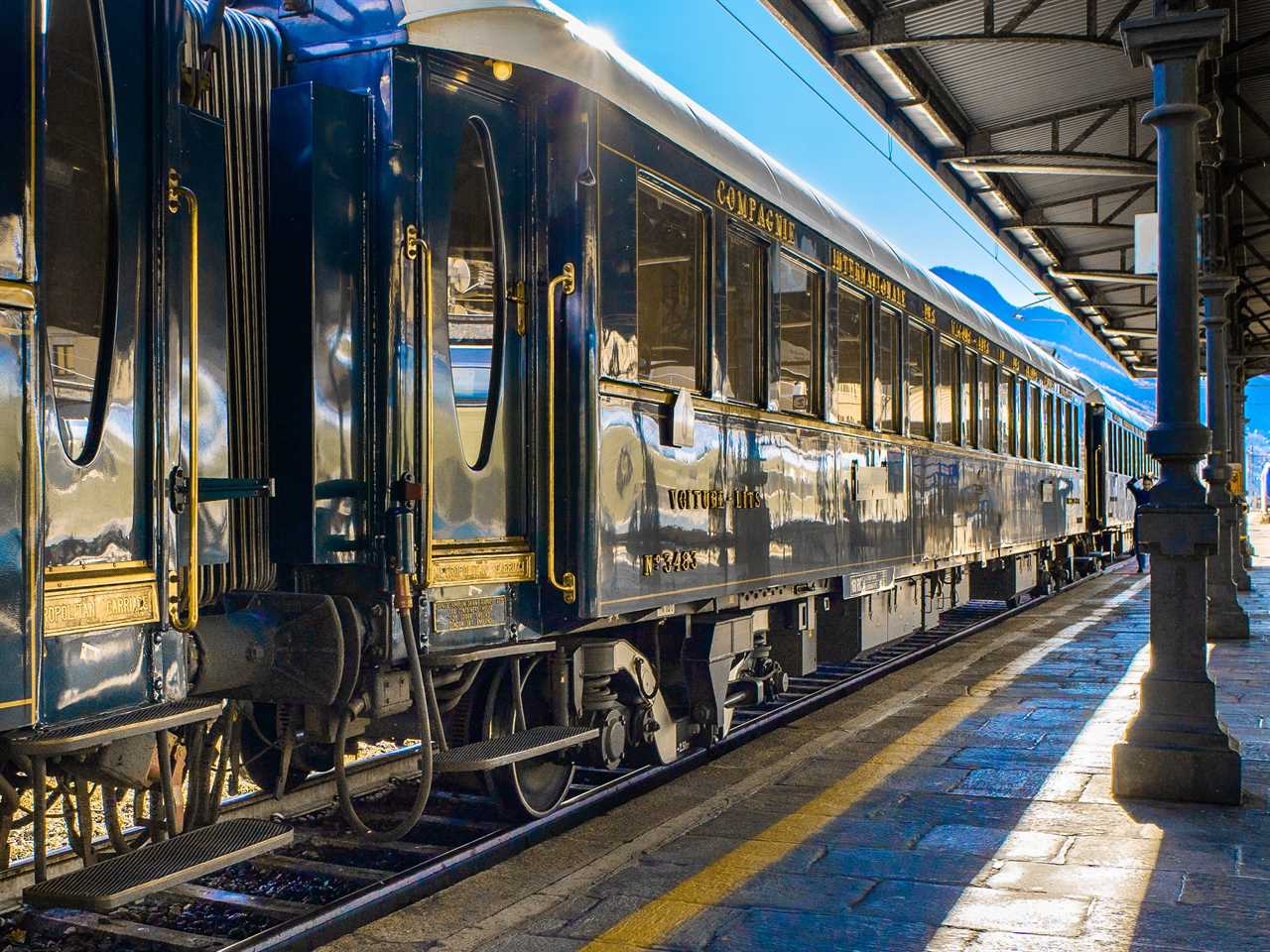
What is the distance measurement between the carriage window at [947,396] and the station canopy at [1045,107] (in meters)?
1.83

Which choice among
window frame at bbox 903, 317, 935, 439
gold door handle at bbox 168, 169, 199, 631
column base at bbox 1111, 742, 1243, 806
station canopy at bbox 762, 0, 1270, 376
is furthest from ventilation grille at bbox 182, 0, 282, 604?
window frame at bbox 903, 317, 935, 439

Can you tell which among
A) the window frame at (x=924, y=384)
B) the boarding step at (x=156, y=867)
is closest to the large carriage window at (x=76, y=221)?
the boarding step at (x=156, y=867)

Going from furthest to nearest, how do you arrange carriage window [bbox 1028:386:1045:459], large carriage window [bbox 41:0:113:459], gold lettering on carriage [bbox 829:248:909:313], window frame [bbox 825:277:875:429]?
carriage window [bbox 1028:386:1045:459]
gold lettering on carriage [bbox 829:248:909:313]
window frame [bbox 825:277:875:429]
large carriage window [bbox 41:0:113:459]

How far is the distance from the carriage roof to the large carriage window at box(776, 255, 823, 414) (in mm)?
370

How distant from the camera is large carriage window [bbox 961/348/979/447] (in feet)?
38.3

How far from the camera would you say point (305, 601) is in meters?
4.31

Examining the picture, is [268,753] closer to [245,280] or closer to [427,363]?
[427,363]

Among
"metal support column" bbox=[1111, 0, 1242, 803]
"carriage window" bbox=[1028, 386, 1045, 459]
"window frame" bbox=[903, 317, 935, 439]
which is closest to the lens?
"metal support column" bbox=[1111, 0, 1242, 803]

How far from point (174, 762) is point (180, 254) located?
174 centimetres

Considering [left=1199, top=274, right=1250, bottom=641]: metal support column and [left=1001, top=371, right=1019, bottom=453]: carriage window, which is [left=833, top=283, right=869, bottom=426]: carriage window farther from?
[left=1001, top=371, right=1019, bottom=453]: carriage window

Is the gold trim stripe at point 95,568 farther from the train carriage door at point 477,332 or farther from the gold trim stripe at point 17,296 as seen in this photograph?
the train carriage door at point 477,332

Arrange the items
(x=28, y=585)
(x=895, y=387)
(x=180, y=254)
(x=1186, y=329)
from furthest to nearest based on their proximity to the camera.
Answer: (x=895, y=387) < (x=1186, y=329) < (x=180, y=254) < (x=28, y=585)

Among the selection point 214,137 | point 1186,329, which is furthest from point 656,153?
point 1186,329

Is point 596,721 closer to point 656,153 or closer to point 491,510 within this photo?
point 491,510
